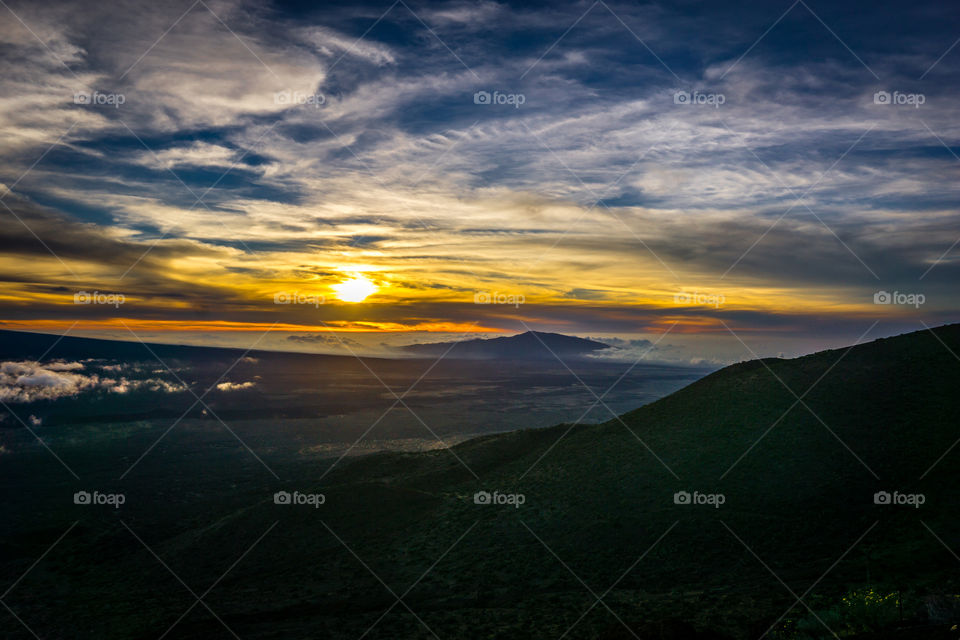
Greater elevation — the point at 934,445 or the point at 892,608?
the point at 934,445

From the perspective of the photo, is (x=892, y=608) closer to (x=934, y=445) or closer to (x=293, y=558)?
(x=934, y=445)

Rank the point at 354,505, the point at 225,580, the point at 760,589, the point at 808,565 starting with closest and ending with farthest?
the point at 760,589, the point at 808,565, the point at 225,580, the point at 354,505

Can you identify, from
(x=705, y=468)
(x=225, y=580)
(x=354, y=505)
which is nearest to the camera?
(x=225, y=580)

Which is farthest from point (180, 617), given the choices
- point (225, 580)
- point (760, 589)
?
point (760, 589)

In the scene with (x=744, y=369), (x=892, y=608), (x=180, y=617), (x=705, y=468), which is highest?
(x=744, y=369)

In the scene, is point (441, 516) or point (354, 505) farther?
point (354, 505)

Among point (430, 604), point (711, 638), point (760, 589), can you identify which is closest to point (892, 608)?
point (711, 638)
